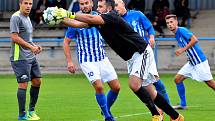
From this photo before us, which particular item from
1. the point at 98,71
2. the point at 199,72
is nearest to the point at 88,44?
the point at 98,71

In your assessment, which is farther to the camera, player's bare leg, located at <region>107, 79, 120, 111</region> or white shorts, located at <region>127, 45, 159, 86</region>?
player's bare leg, located at <region>107, 79, 120, 111</region>

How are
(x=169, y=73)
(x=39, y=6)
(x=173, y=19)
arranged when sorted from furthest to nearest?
(x=39, y=6) → (x=169, y=73) → (x=173, y=19)

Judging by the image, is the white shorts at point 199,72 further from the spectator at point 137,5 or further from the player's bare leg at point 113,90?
the spectator at point 137,5

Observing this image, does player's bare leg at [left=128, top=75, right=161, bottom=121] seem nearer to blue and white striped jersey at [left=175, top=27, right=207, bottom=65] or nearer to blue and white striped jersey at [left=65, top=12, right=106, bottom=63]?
blue and white striped jersey at [left=65, top=12, right=106, bottom=63]

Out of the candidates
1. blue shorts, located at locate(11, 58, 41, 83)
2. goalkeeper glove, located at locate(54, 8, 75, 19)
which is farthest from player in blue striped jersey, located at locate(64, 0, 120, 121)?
goalkeeper glove, located at locate(54, 8, 75, 19)

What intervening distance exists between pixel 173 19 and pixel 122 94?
4496mm

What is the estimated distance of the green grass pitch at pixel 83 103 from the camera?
13406mm

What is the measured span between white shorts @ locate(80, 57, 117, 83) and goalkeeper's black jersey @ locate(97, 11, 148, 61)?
0.94 meters

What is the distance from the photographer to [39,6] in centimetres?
3162

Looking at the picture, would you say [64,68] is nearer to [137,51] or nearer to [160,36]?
[160,36]

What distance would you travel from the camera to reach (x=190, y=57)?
14.5 meters

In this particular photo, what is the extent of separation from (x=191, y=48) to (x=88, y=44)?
2756 mm

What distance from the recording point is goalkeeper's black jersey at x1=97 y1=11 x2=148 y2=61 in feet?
36.3

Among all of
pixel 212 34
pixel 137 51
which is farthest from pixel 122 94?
pixel 212 34
